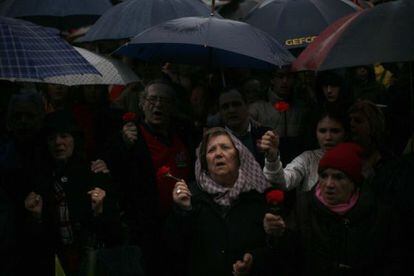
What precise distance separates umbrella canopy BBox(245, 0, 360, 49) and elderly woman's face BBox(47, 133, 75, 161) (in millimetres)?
2278

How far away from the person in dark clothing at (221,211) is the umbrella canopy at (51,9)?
3.02 metres

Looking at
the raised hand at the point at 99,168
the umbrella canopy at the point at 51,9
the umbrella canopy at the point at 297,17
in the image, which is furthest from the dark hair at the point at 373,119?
the umbrella canopy at the point at 51,9

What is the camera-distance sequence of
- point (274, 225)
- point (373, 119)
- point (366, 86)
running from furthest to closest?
point (366, 86)
point (373, 119)
point (274, 225)

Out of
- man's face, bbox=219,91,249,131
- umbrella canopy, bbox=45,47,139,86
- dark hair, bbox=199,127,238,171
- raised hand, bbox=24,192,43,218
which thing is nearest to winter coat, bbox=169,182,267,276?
dark hair, bbox=199,127,238,171

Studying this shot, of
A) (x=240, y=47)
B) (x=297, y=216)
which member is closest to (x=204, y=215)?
(x=297, y=216)

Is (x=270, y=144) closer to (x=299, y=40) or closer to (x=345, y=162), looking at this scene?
(x=345, y=162)

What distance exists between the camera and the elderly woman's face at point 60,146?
5258 millimetres

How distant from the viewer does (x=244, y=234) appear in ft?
15.5

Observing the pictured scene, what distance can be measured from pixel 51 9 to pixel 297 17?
A: 7.83 ft

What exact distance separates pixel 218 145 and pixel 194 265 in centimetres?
79

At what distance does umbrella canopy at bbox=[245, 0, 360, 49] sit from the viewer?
6.59 meters

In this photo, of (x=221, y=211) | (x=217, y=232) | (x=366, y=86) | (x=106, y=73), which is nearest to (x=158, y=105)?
(x=106, y=73)

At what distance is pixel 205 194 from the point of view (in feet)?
15.9

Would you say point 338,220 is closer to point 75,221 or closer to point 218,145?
point 218,145
